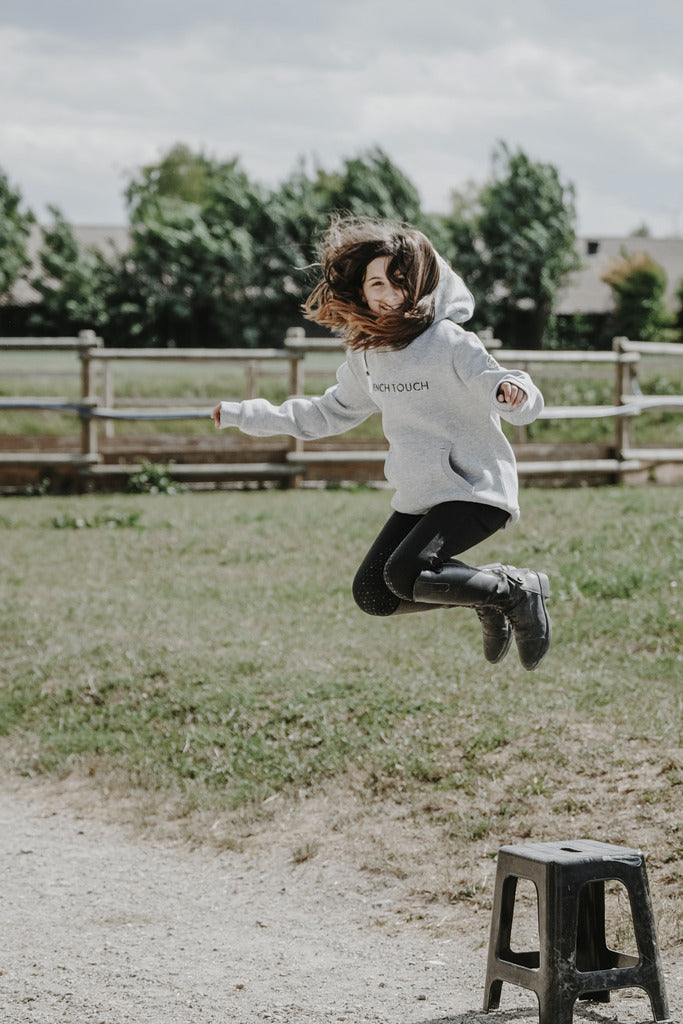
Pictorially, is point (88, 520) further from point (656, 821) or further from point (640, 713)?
point (656, 821)

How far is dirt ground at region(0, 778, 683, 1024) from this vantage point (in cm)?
432

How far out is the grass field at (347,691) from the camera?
19.5 feet

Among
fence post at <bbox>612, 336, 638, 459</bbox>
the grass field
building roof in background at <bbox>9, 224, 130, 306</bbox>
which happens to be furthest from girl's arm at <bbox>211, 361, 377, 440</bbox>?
building roof in background at <bbox>9, 224, 130, 306</bbox>

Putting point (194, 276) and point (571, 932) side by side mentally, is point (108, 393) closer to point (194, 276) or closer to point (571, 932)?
point (571, 932)

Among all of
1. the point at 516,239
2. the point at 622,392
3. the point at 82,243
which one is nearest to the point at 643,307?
the point at 516,239

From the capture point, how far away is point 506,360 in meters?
15.0

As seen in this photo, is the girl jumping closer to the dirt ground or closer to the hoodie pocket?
the hoodie pocket

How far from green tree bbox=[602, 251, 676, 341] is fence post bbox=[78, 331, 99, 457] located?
33.1 m

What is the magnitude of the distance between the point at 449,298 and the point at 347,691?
11.5 feet

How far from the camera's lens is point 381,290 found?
4.16 m

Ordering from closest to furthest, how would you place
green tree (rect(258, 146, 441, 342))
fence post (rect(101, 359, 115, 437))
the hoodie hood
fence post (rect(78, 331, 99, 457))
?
1. the hoodie hood
2. fence post (rect(78, 331, 99, 457))
3. fence post (rect(101, 359, 115, 437))
4. green tree (rect(258, 146, 441, 342))

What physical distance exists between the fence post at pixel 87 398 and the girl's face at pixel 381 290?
1045cm

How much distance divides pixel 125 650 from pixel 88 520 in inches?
159

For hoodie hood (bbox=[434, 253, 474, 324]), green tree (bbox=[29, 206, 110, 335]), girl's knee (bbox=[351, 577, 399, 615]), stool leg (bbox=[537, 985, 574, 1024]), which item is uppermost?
green tree (bbox=[29, 206, 110, 335])
